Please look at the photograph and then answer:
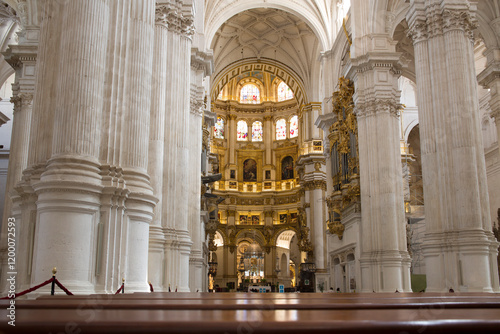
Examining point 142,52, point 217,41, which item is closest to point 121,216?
point 142,52

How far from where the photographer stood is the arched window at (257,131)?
47.3 metres

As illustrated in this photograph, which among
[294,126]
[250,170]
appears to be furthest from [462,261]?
[250,170]

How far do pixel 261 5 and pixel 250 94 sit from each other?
55.0 ft

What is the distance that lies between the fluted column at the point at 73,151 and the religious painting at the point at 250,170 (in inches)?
1517

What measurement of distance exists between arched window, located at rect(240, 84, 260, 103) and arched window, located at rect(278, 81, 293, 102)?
7.09 feet

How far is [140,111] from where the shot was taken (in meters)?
8.02

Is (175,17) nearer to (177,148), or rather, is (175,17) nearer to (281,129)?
(177,148)

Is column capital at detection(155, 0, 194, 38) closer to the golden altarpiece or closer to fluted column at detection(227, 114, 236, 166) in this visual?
the golden altarpiece

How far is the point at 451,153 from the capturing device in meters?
13.6

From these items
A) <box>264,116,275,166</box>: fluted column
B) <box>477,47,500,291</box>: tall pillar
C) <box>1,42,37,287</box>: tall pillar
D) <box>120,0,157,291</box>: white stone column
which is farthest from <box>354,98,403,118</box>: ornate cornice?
<box>264,116,275,166</box>: fluted column

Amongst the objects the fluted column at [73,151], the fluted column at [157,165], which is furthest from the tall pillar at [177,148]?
the fluted column at [73,151]

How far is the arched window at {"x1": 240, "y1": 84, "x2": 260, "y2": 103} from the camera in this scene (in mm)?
47812

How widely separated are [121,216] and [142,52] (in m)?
2.88

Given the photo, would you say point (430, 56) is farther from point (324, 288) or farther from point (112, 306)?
point (324, 288)
